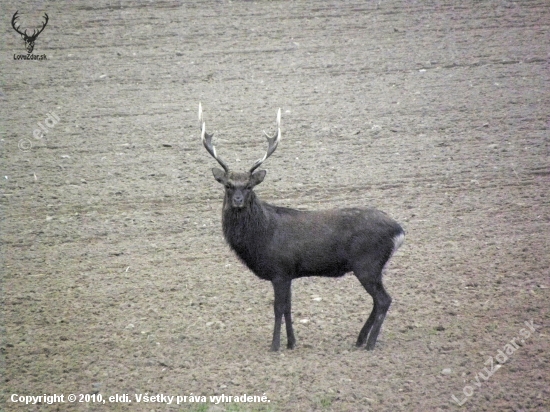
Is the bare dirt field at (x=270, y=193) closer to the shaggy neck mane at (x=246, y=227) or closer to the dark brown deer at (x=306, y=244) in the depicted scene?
the dark brown deer at (x=306, y=244)

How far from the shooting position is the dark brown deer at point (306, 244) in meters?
7.16

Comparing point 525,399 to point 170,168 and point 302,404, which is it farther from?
point 170,168

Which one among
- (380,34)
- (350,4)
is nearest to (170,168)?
(380,34)

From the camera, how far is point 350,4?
19594 mm

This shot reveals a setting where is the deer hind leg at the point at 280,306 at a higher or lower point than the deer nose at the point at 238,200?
lower
